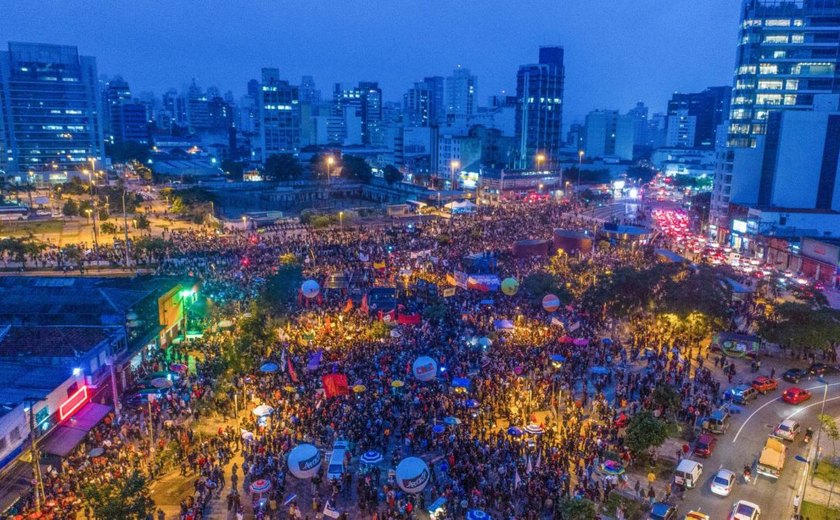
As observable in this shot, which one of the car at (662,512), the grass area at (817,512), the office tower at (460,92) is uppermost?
the office tower at (460,92)

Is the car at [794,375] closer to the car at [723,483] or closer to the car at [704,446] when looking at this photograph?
the car at [704,446]

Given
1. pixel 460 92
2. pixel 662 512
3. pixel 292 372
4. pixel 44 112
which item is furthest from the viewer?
pixel 460 92

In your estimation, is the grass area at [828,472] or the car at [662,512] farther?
the grass area at [828,472]

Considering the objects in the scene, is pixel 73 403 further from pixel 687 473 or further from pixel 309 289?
pixel 687 473

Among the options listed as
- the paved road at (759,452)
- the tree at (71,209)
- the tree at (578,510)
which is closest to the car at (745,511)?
the paved road at (759,452)

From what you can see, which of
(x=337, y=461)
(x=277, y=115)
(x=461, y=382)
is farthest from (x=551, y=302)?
(x=277, y=115)
